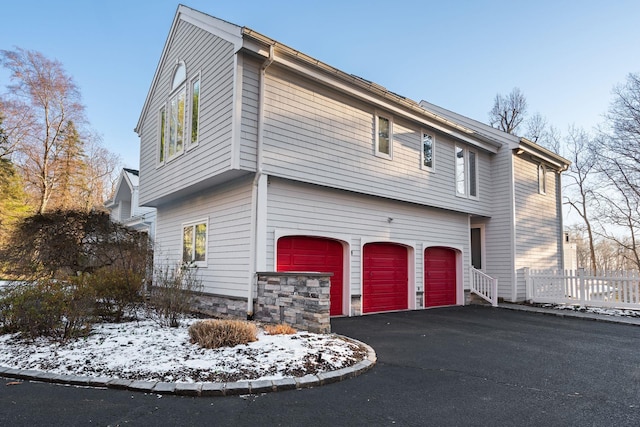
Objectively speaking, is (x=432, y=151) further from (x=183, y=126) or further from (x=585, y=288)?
(x=183, y=126)

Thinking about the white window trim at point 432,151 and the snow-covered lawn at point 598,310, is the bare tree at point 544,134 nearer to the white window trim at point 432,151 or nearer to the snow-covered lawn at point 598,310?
the snow-covered lawn at point 598,310

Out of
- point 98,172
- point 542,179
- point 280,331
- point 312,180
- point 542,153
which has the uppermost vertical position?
point 98,172

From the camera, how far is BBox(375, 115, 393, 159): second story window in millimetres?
10383

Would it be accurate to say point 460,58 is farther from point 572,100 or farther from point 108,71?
point 108,71

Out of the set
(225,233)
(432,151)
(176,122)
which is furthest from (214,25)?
(432,151)

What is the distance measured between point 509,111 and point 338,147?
952 inches

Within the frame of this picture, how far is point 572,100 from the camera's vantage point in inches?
562

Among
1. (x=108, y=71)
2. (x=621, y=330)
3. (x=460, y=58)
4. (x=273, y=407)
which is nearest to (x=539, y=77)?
(x=460, y=58)

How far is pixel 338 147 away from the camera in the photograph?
9.44 meters

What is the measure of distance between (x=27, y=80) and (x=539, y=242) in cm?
2796

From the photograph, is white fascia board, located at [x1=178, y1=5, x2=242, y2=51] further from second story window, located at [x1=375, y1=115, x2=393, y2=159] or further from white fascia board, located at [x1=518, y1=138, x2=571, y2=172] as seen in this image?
white fascia board, located at [x1=518, y1=138, x2=571, y2=172]

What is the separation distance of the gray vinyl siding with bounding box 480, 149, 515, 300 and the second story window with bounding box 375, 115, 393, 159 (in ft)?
18.8

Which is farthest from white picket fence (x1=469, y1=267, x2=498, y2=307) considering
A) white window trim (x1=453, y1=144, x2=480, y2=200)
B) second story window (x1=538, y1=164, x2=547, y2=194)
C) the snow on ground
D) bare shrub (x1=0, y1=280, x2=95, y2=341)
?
bare shrub (x1=0, y1=280, x2=95, y2=341)

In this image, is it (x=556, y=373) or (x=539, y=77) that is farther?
(x=539, y=77)
